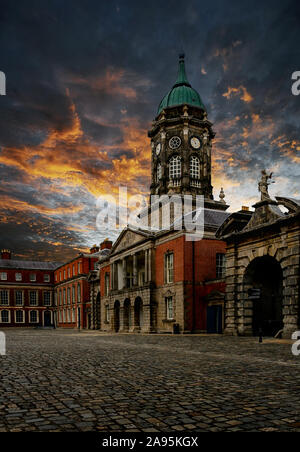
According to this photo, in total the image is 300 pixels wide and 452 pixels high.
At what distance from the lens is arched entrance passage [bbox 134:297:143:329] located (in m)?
38.3

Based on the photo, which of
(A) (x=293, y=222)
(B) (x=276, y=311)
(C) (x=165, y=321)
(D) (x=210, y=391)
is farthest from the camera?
(C) (x=165, y=321)

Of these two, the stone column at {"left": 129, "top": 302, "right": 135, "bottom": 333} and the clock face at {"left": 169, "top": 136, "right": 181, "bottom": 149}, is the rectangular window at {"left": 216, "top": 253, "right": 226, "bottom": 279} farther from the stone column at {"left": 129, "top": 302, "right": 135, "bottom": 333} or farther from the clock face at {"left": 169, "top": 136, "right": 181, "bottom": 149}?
the clock face at {"left": 169, "top": 136, "right": 181, "bottom": 149}

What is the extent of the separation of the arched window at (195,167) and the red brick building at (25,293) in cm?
4281

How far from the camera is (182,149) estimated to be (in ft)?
153

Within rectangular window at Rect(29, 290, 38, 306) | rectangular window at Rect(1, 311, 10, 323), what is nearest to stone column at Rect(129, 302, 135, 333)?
rectangular window at Rect(1, 311, 10, 323)

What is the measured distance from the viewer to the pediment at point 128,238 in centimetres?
3786

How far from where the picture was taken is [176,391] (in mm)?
6969

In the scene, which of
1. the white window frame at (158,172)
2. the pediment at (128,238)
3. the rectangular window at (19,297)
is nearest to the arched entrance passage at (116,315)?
the pediment at (128,238)

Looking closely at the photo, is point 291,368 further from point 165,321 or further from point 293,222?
point 165,321

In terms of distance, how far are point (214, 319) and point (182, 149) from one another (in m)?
23.1

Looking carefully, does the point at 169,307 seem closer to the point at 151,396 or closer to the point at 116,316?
the point at 116,316

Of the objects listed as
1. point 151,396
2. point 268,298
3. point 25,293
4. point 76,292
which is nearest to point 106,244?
point 76,292
